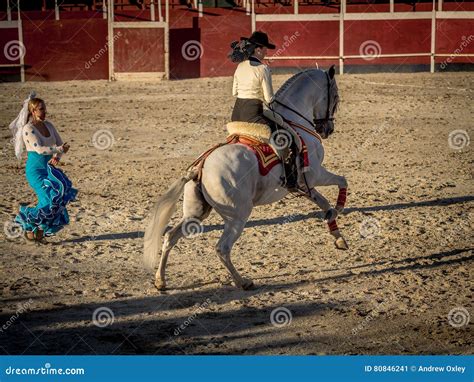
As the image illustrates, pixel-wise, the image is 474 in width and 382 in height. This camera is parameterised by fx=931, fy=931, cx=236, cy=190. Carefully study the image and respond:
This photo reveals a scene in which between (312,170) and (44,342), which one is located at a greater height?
(312,170)

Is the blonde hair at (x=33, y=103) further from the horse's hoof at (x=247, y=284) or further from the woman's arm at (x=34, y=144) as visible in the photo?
the horse's hoof at (x=247, y=284)

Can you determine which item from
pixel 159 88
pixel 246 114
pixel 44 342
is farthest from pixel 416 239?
pixel 159 88

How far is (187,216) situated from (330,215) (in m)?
1.65

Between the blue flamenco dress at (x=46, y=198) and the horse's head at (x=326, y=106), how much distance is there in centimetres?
263

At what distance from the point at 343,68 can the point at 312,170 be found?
17.0m

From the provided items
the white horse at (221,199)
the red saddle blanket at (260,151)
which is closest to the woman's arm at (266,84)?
the red saddle blanket at (260,151)

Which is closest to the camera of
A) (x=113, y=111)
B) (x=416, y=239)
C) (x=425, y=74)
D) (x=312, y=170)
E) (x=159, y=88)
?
(x=312, y=170)

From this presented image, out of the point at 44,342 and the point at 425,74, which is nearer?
the point at 44,342

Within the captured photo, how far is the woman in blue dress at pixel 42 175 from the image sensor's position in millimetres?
9445

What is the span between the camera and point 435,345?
663 cm

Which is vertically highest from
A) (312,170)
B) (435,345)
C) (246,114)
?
(246,114)

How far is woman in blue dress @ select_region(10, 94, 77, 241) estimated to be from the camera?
31.0 ft

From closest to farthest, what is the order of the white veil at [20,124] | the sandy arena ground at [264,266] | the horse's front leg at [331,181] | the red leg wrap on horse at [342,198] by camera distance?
the sandy arena ground at [264,266] < the horse's front leg at [331,181] < the red leg wrap on horse at [342,198] < the white veil at [20,124]

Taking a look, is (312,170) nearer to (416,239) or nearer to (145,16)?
(416,239)
